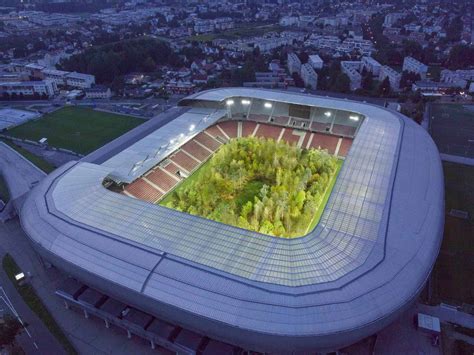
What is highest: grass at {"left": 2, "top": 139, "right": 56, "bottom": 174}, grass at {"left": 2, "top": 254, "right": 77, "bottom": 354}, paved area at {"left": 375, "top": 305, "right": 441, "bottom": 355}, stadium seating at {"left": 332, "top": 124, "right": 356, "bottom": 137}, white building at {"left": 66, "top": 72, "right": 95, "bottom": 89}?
stadium seating at {"left": 332, "top": 124, "right": 356, "bottom": 137}

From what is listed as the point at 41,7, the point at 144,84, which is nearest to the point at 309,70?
the point at 144,84

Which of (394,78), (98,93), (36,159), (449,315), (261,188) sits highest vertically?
(394,78)

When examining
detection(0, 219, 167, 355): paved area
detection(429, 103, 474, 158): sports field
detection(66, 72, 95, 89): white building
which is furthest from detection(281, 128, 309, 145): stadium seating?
detection(66, 72, 95, 89): white building

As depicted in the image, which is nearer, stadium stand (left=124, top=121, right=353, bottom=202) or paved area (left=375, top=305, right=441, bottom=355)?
paved area (left=375, top=305, right=441, bottom=355)

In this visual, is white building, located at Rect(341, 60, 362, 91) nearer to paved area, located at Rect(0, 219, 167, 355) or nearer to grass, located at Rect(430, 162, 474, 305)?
grass, located at Rect(430, 162, 474, 305)

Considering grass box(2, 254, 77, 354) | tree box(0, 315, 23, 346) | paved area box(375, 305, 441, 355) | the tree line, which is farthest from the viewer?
the tree line

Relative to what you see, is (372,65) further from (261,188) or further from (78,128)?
(78,128)

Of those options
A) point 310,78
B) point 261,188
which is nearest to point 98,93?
point 310,78
